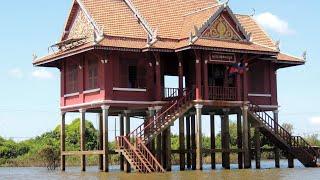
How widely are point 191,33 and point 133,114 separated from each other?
8.04m

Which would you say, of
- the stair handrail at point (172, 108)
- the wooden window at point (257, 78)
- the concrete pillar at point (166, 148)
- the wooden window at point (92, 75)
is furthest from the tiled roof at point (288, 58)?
the wooden window at point (92, 75)

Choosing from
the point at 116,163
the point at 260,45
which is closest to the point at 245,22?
the point at 260,45

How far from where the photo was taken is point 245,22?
4184 centimetres

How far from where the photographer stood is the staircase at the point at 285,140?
3716 cm

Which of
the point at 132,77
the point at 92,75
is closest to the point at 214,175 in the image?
the point at 132,77

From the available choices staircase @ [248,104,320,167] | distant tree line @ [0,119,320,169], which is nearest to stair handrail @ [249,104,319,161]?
staircase @ [248,104,320,167]

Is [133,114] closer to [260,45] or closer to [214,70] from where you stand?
[214,70]

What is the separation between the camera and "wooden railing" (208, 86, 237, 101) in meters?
35.7

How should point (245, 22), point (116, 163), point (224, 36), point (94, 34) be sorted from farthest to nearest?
point (116, 163) < point (245, 22) < point (224, 36) < point (94, 34)

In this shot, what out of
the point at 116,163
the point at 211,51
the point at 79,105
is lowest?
the point at 116,163

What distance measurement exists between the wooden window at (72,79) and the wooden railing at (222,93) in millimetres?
7045

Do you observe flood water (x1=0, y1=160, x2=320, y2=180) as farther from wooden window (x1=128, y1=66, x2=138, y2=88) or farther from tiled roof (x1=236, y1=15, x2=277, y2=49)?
tiled roof (x1=236, y1=15, x2=277, y2=49)

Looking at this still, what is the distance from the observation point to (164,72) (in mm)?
37375

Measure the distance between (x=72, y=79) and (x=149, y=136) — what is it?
7.32 metres
